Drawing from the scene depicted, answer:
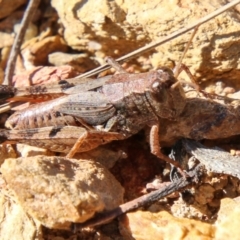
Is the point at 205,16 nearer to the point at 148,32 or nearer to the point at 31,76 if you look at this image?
the point at 148,32

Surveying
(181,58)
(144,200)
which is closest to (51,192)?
(144,200)

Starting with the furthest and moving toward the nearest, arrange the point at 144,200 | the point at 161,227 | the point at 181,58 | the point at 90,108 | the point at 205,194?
1. the point at 90,108
2. the point at 181,58
3. the point at 205,194
4. the point at 144,200
5. the point at 161,227

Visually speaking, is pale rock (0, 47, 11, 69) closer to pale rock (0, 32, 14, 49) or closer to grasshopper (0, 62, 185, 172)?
pale rock (0, 32, 14, 49)

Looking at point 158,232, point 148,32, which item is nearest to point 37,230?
point 158,232

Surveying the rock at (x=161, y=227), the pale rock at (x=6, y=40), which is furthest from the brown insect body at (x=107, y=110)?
the pale rock at (x=6, y=40)

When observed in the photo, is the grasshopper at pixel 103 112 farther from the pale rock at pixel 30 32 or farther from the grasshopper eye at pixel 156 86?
the pale rock at pixel 30 32

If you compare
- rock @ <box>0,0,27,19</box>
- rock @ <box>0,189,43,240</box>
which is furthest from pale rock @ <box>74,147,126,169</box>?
rock @ <box>0,0,27,19</box>

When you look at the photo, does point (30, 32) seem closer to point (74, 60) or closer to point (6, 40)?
point (6, 40)
